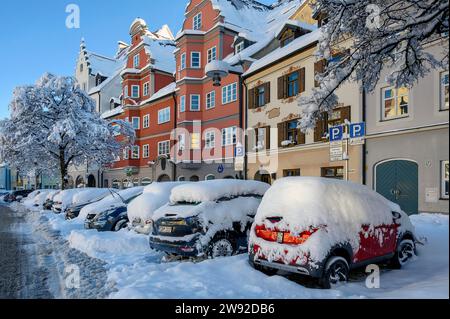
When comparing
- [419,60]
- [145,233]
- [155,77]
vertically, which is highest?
[155,77]

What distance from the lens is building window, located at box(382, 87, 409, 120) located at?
45.7 ft

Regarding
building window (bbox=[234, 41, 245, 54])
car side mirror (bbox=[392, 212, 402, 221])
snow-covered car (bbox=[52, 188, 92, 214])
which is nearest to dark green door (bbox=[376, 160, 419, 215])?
car side mirror (bbox=[392, 212, 402, 221])

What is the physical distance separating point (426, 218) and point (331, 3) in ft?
16.9

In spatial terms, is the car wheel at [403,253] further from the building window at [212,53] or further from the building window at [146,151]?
the building window at [146,151]

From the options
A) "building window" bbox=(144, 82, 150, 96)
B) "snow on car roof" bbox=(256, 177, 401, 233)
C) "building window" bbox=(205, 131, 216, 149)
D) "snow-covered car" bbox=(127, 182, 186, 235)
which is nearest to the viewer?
"snow on car roof" bbox=(256, 177, 401, 233)

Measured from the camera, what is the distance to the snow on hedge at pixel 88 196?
58.0ft

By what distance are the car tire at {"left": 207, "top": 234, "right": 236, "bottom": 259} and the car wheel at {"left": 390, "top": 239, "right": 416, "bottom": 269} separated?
318 centimetres

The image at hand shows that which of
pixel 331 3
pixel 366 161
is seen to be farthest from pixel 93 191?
pixel 331 3

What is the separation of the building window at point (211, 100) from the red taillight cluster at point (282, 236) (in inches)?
824

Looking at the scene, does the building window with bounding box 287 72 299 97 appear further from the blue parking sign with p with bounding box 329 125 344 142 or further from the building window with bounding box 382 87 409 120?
the blue parking sign with p with bounding box 329 125 344 142

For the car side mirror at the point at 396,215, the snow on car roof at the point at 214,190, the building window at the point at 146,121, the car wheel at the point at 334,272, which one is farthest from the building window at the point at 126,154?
the car wheel at the point at 334,272

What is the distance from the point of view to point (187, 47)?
91.8 feet

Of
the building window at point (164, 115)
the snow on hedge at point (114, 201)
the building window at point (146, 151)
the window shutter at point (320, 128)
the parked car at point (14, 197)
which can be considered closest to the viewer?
the snow on hedge at point (114, 201)

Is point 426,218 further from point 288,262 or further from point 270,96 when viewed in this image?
point 270,96
